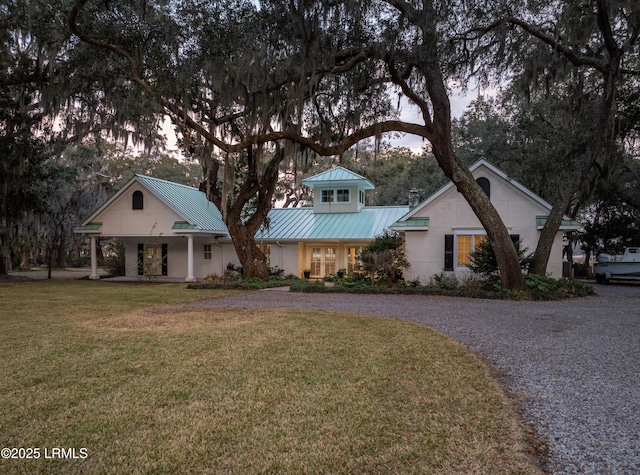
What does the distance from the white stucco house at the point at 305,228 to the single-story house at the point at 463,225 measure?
0.13 ft

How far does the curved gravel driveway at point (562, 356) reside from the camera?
3248 millimetres

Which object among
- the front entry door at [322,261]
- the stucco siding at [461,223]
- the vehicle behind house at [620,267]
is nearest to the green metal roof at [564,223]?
the stucco siding at [461,223]

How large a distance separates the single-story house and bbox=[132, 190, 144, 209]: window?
496 inches

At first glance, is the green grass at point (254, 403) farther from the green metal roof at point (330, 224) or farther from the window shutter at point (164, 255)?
the window shutter at point (164, 255)

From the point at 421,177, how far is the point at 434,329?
2302cm

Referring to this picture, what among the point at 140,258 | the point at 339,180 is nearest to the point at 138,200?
the point at 140,258

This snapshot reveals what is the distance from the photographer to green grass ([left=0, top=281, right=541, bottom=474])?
9.75 ft

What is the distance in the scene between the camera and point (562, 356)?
5805 millimetres

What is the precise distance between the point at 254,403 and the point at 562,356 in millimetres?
4357

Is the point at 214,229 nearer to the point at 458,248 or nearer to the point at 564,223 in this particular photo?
the point at 458,248

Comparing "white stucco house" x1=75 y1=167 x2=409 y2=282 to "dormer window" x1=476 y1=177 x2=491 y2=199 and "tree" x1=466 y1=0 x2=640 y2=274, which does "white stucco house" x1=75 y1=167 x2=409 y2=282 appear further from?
"tree" x1=466 y1=0 x2=640 y2=274

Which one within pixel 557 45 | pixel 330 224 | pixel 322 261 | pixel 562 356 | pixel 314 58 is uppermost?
pixel 557 45

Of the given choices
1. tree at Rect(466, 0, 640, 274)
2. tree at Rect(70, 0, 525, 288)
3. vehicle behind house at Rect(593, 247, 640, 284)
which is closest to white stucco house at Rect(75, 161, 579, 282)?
tree at Rect(466, 0, 640, 274)

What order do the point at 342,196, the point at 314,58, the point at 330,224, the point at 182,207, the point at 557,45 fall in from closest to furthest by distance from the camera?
the point at 314,58
the point at 557,45
the point at 182,207
the point at 330,224
the point at 342,196
